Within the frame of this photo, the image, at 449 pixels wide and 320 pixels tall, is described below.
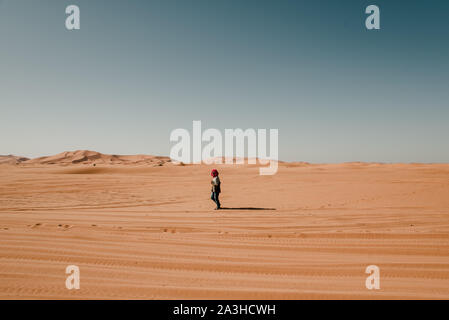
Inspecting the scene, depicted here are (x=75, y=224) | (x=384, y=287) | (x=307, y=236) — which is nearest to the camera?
(x=384, y=287)

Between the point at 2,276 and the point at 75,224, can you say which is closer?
the point at 2,276

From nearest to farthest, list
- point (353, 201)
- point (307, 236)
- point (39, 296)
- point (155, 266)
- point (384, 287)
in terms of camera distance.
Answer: point (39, 296), point (384, 287), point (155, 266), point (307, 236), point (353, 201)

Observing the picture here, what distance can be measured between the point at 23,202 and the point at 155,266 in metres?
8.90

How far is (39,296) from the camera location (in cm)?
271

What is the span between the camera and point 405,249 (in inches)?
161

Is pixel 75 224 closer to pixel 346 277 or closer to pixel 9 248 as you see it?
pixel 9 248

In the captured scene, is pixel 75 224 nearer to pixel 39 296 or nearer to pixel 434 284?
pixel 39 296
